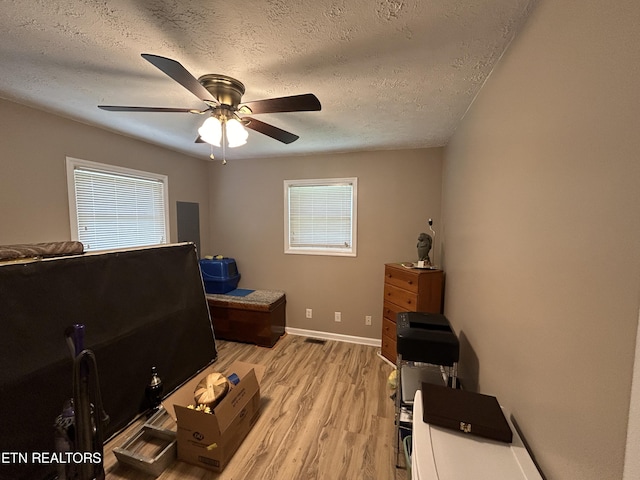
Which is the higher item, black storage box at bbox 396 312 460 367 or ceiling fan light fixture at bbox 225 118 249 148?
ceiling fan light fixture at bbox 225 118 249 148

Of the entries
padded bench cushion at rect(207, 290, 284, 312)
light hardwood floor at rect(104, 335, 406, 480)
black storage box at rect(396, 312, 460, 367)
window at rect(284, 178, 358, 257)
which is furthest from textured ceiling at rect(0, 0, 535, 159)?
light hardwood floor at rect(104, 335, 406, 480)

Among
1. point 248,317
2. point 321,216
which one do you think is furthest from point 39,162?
point 321,216

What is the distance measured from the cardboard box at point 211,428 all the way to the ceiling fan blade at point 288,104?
180 centimetres

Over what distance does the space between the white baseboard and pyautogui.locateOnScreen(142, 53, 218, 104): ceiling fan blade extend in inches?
120

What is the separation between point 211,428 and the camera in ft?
5.21

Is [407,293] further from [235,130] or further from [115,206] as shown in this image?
[115,206]

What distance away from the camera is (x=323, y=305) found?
3.53 meters

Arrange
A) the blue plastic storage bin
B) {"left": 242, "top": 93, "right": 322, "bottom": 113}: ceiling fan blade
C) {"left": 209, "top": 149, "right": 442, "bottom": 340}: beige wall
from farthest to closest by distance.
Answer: the blue plastic storage bin < {"left": 209, "top": 149, "right": 442, "bottom": 340}: beige wall < {"left": 242, "top": 93, "right": 322, "bottom": 113}: ceiling fan blade

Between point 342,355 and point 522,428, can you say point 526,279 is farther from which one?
point 342,355

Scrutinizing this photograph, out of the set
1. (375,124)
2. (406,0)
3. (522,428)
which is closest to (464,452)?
(522,428)

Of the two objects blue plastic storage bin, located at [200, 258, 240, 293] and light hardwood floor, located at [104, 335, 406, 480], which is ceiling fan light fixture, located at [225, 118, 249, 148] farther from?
blue plastic storage bin, located at [200, 258, 240, 293]

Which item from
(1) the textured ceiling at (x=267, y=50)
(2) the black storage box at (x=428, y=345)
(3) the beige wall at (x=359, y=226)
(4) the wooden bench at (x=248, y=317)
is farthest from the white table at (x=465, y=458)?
(4) the wooden bench at (x=248, y=317)

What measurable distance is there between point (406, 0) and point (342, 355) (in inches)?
122

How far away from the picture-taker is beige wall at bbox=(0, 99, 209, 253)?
1868 mm
